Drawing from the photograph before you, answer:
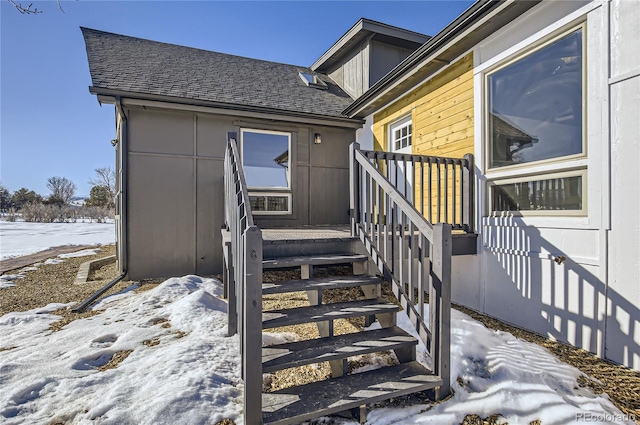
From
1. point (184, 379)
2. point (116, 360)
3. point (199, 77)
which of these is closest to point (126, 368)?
point (116, 360)

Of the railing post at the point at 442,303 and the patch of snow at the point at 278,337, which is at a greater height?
the railing post at the point at 442,303

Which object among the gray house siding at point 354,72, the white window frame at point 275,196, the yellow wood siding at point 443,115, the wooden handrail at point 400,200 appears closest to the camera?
the wooden handrail at point 400,200

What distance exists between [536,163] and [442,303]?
Result: 2.18 meters

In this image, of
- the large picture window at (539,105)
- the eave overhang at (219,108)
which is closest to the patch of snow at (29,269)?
the eave overhang at (219,108)

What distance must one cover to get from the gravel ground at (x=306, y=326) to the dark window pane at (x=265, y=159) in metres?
2.14

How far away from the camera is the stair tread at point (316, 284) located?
7.83 feet

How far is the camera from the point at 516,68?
3.45m

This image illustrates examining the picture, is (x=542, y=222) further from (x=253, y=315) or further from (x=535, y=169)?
(x=253, y=315)

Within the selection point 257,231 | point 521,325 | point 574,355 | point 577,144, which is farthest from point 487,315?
point 257,231

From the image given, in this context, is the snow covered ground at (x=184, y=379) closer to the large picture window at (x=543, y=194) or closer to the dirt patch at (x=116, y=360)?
the dirt patch at (x=116, y=360)

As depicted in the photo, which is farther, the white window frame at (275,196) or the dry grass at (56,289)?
the white window frame at (275,196)

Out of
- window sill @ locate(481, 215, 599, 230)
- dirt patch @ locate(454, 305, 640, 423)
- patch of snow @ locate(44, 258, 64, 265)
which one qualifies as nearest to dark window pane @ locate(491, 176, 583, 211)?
window sill @ locate(481, 215, 599, 230)

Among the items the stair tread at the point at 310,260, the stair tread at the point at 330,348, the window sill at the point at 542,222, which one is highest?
the window sill at the point at 542,222

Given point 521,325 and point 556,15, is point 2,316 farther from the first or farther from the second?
point 556,15
